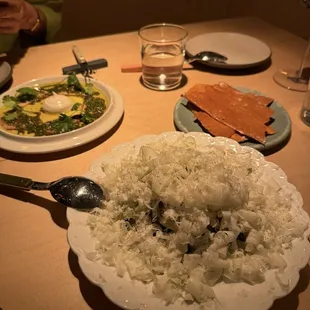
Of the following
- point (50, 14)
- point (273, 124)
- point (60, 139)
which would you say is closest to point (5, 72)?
point (60, 139)

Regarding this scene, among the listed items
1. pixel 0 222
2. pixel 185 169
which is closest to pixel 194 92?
pixel 185 169

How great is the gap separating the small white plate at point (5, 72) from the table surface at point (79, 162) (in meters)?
0.03

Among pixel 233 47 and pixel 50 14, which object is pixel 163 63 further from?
pixel 50 14

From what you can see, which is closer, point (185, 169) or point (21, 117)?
point (185, 169)

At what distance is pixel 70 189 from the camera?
2.49 ft

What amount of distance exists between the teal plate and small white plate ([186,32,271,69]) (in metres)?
0.27

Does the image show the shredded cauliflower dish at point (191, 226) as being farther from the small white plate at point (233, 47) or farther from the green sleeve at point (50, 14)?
the green sleeve at point (50, 14)

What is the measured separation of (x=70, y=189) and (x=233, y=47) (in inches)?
34.6

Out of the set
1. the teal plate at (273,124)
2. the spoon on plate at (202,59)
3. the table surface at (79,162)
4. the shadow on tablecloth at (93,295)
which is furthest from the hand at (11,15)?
the shadow on tablecloth at (93,295)

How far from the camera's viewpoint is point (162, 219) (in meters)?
0.65

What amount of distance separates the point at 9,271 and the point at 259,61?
96 centimetres

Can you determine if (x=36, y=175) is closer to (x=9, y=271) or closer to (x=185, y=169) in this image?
(x=9, y=271)

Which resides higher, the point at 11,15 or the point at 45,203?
the point at 11,15

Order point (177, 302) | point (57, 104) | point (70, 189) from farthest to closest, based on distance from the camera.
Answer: point (57, 104), point (70, 189), point (177, 302)
